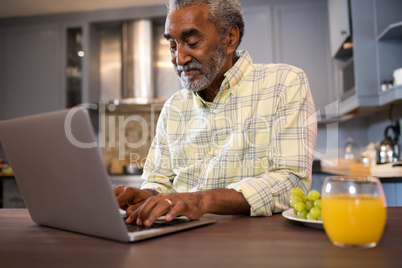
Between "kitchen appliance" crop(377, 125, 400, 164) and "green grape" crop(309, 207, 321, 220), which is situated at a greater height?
"kitchen appliance" crop(377, 125, 400, 164)

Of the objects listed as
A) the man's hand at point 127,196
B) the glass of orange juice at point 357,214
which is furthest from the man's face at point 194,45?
the glass of orange juice at point 357,214

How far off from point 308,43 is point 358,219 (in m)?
3.32

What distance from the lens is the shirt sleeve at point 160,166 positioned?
1.38 metres

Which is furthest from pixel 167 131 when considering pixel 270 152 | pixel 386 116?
pixel 386 116

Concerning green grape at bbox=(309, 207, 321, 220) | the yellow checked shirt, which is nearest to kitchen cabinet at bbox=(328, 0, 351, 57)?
the yellow checked shirt

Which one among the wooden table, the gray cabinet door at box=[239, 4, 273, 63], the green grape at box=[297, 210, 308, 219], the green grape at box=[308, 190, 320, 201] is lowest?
the wooden table

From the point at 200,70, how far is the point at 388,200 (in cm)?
146

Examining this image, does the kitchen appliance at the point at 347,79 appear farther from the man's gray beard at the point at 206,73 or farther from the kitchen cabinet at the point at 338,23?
the man's gray beard at the point at 206,73

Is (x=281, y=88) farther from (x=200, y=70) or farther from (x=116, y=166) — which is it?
(x=116, y=166)

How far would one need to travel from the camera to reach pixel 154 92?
4.21m

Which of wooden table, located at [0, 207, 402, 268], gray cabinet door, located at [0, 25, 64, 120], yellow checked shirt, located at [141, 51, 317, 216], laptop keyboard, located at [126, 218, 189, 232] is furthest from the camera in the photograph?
gray cabinet door, located at [0, 25, 64, 120]

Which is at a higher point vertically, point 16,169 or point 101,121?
point 101,121

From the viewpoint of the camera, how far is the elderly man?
1159mm

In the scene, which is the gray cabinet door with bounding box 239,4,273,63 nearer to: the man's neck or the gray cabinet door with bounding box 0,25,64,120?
the gray cabinet door with bounding box 0,25,64,120
